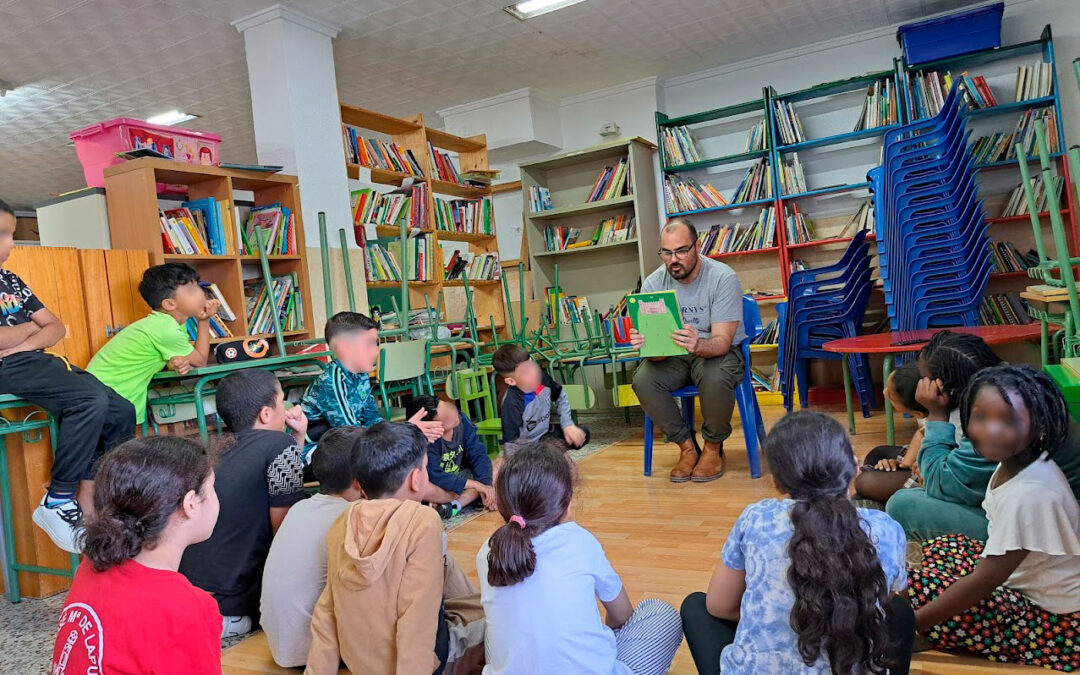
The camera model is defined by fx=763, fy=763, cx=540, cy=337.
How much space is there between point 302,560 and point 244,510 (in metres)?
0.37

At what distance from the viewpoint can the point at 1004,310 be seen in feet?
16.9

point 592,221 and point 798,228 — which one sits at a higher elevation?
point 592,221

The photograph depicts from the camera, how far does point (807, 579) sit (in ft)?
3.83

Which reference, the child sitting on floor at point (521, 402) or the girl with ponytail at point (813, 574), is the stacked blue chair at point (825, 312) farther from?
the girl with ponytail at point (813, 574)

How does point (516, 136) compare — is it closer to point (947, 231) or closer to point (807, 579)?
point (947, 231)

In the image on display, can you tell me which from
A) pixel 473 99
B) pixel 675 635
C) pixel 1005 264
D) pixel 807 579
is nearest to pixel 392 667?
pixel 675 635

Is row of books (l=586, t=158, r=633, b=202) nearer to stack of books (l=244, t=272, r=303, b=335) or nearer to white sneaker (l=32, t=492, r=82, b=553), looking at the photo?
stack of books (l=244, t=272, r=303, b=335)

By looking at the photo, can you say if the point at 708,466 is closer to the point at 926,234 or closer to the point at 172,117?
the point at 926,234

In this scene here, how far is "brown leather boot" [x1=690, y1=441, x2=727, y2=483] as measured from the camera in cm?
340

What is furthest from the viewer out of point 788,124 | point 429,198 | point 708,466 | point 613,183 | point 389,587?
point 613,183

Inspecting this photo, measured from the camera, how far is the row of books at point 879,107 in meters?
5.50

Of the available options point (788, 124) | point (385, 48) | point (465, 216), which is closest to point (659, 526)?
point (465, 216)

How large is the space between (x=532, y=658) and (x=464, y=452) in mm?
2024

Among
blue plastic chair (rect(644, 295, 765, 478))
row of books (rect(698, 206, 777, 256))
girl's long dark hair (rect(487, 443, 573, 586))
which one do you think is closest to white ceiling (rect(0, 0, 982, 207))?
row of books (rect(698, 206, 777, 256))
